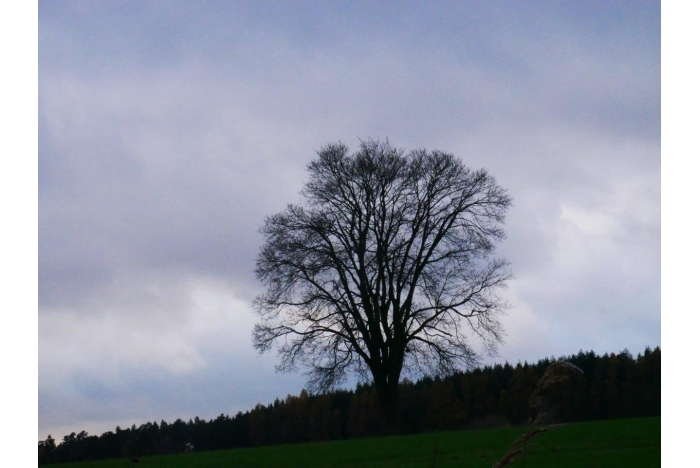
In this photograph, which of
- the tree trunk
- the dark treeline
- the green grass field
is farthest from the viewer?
the dark treeline

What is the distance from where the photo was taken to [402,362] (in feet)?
85.2

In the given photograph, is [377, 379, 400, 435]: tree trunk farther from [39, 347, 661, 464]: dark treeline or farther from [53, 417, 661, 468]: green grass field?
[53, 417, 661, 468]: green grass field

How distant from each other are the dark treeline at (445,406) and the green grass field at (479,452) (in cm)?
495

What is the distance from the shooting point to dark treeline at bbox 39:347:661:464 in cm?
3050

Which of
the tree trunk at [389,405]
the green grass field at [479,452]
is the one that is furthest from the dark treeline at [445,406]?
the green grass field at [479,452]

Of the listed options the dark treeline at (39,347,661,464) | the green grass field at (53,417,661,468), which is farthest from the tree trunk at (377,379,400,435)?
the green grass field at (53,417,661,468)

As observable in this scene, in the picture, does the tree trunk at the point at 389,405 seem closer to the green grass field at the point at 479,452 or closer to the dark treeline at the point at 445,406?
the dark treeline at the point at 445,406

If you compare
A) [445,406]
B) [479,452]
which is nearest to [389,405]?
[479,452]

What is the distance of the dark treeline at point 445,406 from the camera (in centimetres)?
3050

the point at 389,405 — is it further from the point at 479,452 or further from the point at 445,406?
the point at 445,406

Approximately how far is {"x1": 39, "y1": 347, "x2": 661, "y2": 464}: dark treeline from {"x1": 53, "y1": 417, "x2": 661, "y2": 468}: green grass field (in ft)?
16.2

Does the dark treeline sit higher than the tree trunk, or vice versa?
the tree trunk
